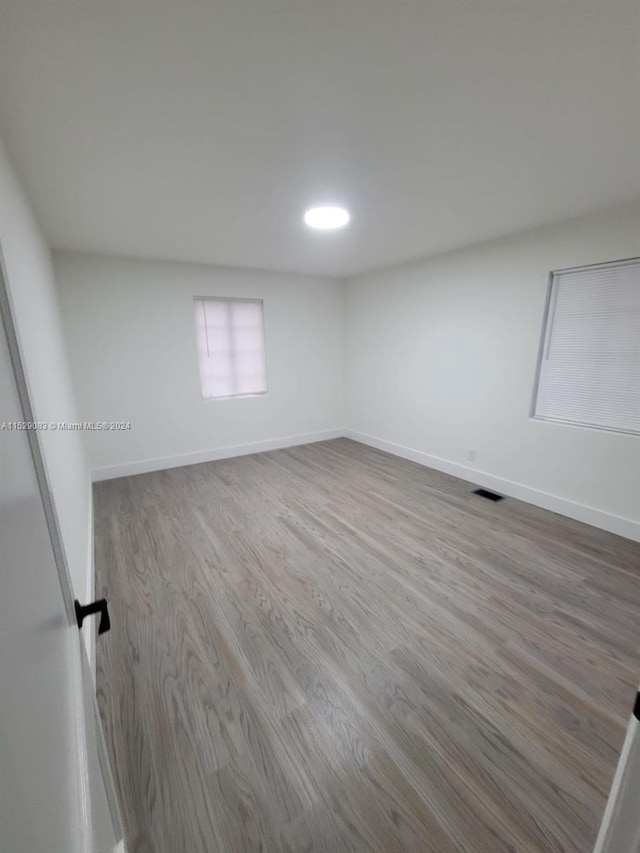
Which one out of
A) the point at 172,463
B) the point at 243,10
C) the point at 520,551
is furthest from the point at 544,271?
the point at 172,463

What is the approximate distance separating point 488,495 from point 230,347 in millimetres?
3414

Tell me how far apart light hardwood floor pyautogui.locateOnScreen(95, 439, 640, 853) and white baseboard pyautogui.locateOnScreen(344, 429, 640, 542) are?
14 centimetres

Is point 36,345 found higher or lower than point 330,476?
higher

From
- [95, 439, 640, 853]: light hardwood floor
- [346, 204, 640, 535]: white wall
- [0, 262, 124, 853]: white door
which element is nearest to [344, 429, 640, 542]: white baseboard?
[346, 204, 640, 535]: white wall

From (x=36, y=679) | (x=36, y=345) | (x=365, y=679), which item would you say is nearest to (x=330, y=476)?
(x=365, y=679)

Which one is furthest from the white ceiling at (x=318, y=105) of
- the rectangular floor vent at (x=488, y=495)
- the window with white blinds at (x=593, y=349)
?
the rectangular floor vent at (x=488, y=495)

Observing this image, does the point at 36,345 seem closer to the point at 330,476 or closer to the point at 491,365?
the point at 330,476

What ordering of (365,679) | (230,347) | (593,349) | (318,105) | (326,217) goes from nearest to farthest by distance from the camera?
(318,105) → (365,679) → (326,217) → (593,349) → (230,347)

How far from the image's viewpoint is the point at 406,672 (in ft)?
5.26

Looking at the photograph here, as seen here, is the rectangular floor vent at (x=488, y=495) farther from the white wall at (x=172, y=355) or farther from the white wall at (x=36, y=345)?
the white wall at (x=36, y=345)

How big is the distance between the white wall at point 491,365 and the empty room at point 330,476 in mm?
31

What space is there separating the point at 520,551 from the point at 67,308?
14.9 ft

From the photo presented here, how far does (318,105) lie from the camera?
133 centimetres

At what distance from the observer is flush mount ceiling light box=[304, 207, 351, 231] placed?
2.36 meters
